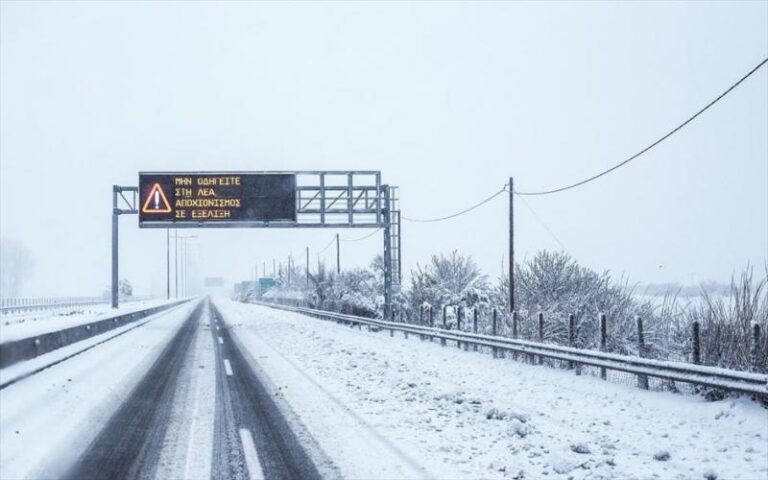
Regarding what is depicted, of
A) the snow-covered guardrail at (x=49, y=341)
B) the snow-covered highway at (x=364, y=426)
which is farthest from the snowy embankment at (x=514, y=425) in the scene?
the snow-covered guardrail at (x=49, y=341)

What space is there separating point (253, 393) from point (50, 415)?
3022 millimetres

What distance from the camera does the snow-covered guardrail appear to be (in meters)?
7.93

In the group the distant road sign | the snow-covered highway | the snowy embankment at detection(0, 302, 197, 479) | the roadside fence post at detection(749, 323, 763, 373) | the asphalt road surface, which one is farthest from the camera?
the distant road sign

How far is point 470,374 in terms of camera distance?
39.7 ft

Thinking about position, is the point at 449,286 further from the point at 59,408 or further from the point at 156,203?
the point at 59,408

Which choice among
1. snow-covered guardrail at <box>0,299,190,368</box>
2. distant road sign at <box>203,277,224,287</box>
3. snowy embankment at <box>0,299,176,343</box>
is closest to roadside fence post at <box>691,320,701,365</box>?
snow-covered guardrail at <box>0,299,190,368</box>

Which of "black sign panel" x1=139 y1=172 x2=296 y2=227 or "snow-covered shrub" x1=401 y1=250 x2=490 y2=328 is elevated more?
"black sign panel" x1=139 y1=172 x2=296 y2=227

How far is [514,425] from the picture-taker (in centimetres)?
730

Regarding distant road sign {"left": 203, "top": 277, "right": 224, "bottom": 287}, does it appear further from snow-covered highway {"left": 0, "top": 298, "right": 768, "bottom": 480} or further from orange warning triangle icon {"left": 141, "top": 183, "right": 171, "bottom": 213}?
snow-covered highway {"left": 0, "top": 298, "right": 768, "bottom": 480}

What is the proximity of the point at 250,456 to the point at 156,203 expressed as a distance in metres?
22.8

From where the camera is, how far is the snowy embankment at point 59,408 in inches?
235

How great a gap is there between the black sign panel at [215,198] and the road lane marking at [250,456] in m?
20.3

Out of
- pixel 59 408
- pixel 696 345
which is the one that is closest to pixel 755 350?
pixel 696 345

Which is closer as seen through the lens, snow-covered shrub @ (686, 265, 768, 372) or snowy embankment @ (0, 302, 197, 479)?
snowy embankment @ (0, 302, 197, 479)
